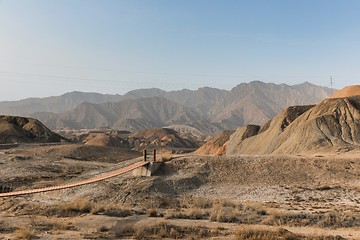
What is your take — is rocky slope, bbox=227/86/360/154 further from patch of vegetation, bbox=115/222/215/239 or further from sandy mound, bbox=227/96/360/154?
patch of vegetation, bbox=115/222/215/239

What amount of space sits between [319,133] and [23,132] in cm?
5892

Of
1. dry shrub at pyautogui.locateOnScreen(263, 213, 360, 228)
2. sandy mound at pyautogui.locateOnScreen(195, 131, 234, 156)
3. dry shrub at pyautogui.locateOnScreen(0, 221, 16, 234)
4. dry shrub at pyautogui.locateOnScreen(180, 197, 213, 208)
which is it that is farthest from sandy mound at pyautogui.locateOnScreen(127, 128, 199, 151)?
dry shrub at pyautogui.locateOnScreen(263, 213, 360, 228)

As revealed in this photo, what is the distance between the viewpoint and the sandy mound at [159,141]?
4535 inches

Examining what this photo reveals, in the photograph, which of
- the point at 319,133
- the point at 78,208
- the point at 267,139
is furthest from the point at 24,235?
the point at 267,139

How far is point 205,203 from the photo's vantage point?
694 inches

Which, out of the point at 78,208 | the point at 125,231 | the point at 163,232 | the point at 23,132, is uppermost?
the point at 163,232

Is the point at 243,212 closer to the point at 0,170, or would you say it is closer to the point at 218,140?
the point at 0,170

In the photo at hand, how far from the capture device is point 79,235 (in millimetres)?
12227

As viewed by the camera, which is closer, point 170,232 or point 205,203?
point 170,232

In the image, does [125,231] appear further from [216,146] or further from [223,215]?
[216,146]

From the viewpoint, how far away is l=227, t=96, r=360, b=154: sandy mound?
39.2 m

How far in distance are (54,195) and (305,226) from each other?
15.1 metres

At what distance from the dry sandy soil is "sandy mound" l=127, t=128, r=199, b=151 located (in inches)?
3284

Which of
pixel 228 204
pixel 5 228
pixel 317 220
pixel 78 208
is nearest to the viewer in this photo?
pixel 5 228
